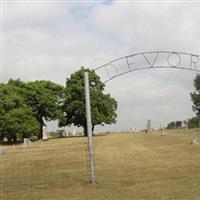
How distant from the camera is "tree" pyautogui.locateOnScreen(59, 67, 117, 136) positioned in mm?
81000

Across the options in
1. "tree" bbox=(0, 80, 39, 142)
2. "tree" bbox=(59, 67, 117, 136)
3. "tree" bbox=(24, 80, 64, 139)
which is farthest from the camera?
"tree" bbox=(24, 80, 64, 139)

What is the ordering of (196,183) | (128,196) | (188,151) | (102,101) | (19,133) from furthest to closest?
(102,101), (19,133), (188,151), (196,183), (128,196)

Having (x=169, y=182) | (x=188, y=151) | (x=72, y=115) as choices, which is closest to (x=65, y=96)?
(x=72, y=115)

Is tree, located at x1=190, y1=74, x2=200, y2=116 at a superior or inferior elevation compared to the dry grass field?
superior

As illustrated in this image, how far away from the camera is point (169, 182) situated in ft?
66.7

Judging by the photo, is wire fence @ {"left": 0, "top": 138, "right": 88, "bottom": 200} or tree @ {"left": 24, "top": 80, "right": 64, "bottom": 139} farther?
tree @ {"left": 24, "top": 80, "right": 64, "bottom": 139}

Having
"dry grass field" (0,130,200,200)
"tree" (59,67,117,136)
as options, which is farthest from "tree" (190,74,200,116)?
"dry grass field" (0,130,200,200)

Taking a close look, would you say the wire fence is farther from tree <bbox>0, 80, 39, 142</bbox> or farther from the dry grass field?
tree <bbox>0, 80, 39, 142</bbox>

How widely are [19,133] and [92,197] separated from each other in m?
60.8

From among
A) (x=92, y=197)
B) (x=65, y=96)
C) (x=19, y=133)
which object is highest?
(x=65, y=96)

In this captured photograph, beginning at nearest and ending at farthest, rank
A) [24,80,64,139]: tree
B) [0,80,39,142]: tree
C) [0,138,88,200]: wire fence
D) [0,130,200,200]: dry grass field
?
1. [0,130,200,200]: dry grass field
2. [0,138,88,200]: wire fence
3. [0,80,39,142]: tree
4. [24,80,64,139]: tree

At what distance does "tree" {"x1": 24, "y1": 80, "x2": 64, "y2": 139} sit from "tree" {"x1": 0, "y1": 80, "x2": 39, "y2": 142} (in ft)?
14.9

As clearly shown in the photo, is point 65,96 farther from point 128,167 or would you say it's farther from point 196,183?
point 196,183

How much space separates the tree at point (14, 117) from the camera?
75.5 m
